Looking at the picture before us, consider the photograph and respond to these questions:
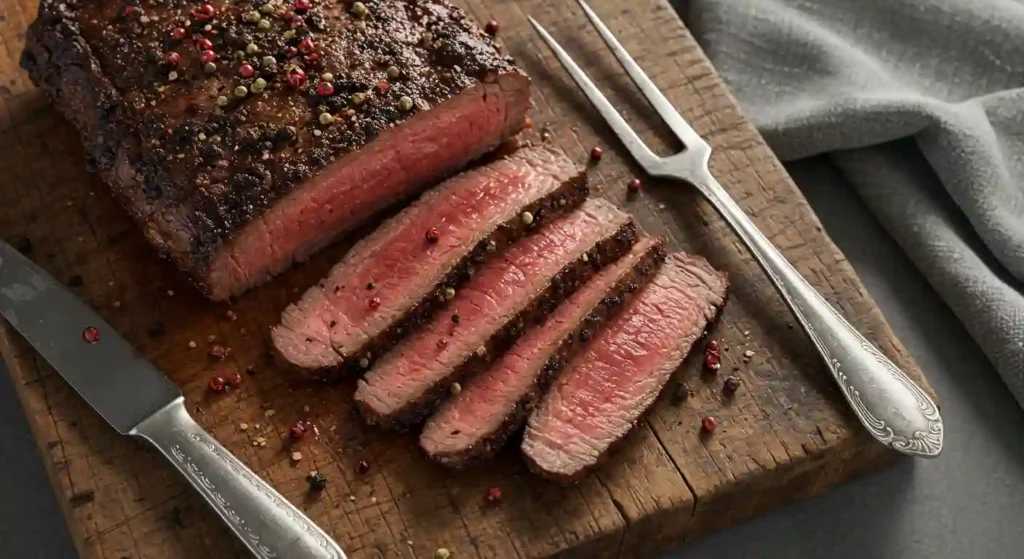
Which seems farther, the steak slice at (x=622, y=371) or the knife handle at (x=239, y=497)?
the steak slice at (x=622, y=371)

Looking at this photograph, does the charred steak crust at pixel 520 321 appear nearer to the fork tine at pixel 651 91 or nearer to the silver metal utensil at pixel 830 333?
the silver metal utensil at pixel 830 333

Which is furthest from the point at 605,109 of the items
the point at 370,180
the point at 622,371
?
the point at 622,371

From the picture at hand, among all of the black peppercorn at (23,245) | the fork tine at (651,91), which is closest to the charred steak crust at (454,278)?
the fork tine at (651,91)

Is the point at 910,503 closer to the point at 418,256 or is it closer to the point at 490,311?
the point at 490,311

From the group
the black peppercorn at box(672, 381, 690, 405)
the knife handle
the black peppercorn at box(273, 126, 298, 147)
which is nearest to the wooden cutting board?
the black peppercorn at box(672, 381, 690, 405)

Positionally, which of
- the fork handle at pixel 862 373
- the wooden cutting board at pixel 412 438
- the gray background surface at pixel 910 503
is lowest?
the gray background surface at pixel 910 503

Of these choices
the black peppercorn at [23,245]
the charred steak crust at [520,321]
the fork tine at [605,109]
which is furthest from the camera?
the fork tine at [605,109]
